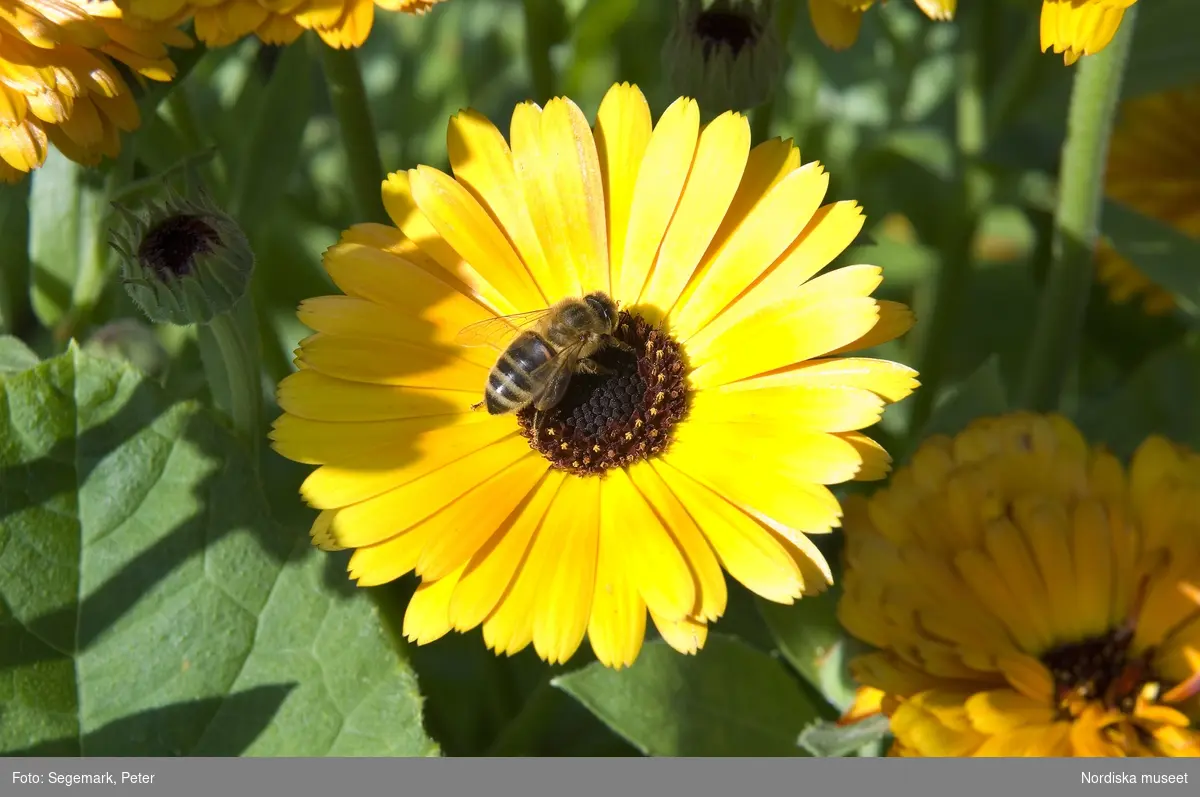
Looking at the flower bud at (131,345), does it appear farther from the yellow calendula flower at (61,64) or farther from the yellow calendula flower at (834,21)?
the yellow calendula flower at (834,21)

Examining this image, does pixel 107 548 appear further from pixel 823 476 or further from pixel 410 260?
pixel 823 476

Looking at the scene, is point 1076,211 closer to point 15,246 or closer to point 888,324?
point 888,324

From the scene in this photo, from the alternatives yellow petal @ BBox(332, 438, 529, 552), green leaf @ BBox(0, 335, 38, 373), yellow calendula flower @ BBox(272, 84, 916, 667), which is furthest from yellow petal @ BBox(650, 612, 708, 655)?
green leaf @ BBox(0, 335, 38, 373)

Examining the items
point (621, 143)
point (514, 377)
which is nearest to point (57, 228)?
point (514, 377)

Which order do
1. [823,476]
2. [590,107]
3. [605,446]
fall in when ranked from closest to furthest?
[823,476] < [605,446] < [590,107]

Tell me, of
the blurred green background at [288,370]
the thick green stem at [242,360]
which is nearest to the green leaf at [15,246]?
the blurred green background at [288,370]
